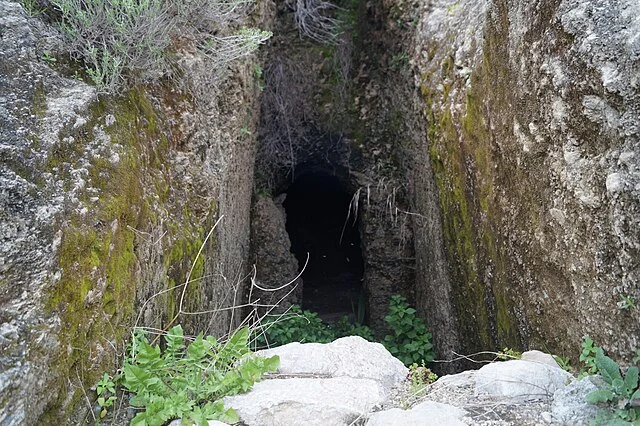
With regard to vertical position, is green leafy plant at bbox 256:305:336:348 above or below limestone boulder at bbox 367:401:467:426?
below

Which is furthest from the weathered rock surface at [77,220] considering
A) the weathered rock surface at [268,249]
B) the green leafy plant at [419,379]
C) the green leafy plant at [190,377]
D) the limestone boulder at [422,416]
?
the weathered rock surface at [268,249]

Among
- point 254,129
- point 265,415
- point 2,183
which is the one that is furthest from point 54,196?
point 254,129

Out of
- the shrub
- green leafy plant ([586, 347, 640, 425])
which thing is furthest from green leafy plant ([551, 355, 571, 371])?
the shrub

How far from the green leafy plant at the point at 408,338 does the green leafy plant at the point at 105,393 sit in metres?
3.63

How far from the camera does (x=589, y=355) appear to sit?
1925mm

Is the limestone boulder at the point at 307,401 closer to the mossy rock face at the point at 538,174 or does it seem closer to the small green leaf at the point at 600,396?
the small green leaf at the point at 600,396

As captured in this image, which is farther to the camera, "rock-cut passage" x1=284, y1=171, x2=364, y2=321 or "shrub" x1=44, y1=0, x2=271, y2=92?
"rock-cut passage" x1=284, y1=171, x2=364, y2=321

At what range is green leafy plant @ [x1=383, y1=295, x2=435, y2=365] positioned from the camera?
4957 mm

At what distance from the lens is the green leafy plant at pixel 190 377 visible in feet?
5.51

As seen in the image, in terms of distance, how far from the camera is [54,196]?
176 cm

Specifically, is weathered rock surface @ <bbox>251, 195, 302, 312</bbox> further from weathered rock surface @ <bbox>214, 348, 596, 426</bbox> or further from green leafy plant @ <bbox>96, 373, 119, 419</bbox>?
green leafy plant @ <bbox>96, 373, 119, 419</bbox>

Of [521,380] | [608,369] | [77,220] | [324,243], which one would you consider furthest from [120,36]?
[324,243]

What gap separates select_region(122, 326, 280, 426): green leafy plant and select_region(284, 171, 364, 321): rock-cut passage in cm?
669

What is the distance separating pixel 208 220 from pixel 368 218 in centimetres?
358
